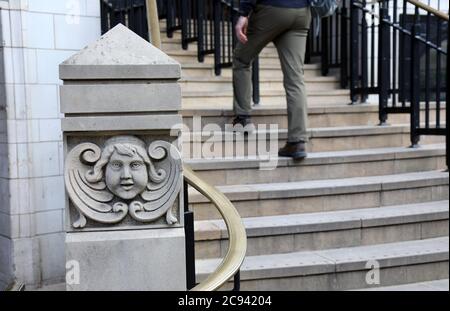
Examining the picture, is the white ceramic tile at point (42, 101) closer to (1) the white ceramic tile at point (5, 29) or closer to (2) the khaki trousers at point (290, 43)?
(1) the white ceramic tile at point (5, 29)

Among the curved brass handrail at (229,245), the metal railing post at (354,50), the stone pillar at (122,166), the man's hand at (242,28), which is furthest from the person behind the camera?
the metal railing post at (354,50)

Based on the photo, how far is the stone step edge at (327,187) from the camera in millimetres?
4348

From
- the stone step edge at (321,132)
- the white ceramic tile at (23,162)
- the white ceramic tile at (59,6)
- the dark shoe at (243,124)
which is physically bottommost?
the white ceramic tile at (23,162)

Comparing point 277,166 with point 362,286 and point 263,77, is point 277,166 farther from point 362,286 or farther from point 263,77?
point 263,77

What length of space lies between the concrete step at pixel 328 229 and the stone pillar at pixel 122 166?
127 cm

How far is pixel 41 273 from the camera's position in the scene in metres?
4.24

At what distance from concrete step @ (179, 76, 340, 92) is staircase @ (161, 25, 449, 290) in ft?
1.04

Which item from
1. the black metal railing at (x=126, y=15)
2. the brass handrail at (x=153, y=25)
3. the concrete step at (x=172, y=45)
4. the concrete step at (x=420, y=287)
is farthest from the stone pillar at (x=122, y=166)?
the concrete step at (x=172, y=45)

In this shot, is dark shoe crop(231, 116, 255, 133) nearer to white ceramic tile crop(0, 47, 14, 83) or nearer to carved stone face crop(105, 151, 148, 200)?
white ceramic tile crop(0, 47, 14, 83)

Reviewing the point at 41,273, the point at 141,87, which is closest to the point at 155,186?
the point at 141,87

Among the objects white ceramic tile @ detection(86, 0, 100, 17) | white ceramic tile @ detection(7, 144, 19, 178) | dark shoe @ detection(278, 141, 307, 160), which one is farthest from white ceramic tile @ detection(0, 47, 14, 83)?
dark shoe @ detection(278, 141, 307, 160)

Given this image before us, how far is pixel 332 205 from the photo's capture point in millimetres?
4578

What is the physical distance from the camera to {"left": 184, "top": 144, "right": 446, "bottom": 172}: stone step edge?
4.58 meters

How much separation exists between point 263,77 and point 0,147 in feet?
11.0
